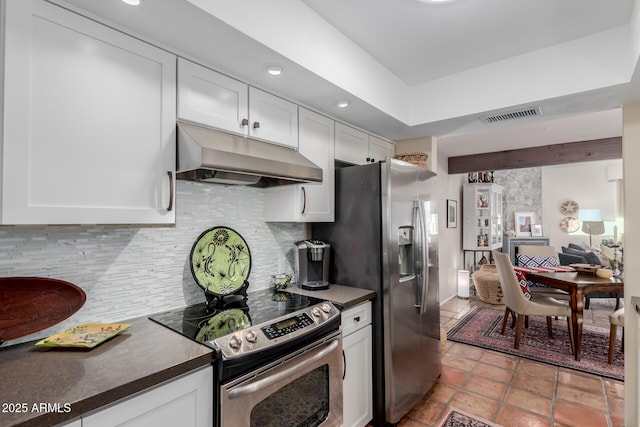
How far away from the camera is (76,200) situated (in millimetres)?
1185

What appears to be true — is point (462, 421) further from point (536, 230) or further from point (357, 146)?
point (536, 230)

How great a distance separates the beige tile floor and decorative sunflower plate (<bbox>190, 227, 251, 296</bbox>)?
4.95ft

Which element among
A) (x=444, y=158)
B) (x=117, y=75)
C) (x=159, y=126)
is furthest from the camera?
(x=444, y=158)

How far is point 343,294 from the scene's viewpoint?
2057 mm

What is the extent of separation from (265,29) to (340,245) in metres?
1.44

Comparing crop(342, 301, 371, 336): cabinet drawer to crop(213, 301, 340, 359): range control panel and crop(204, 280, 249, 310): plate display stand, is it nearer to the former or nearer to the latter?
crop(213, 301, 340, 359): range control panel

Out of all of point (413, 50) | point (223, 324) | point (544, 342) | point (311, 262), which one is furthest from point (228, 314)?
point (544, 342)

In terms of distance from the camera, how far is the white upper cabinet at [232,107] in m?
1.55

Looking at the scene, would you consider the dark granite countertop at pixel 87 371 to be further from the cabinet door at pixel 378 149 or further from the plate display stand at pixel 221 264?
the cabinet door at pixel 378 149

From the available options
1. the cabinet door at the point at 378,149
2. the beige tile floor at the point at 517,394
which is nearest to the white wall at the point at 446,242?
the beige tile floor at the point at 517,394

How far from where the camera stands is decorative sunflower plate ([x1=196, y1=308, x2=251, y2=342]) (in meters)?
1.34

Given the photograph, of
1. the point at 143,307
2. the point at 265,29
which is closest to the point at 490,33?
the point at 265,29

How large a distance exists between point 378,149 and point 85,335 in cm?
252

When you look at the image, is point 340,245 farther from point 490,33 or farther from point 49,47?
point 49,47
